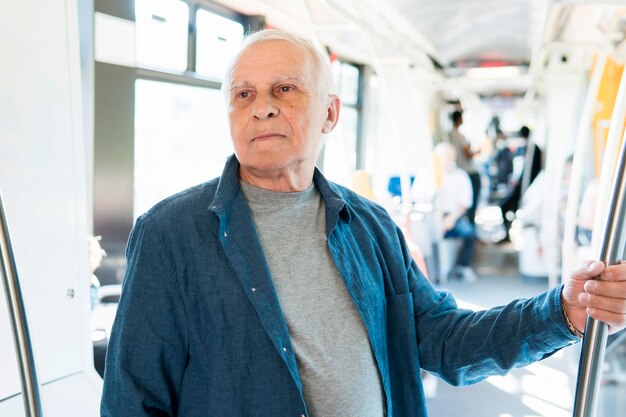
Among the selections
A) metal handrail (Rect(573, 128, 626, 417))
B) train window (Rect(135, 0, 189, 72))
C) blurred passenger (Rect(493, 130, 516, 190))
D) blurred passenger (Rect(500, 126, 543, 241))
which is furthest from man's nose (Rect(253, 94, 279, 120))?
blurred passenger (Rect(493, 130, 516, 190))

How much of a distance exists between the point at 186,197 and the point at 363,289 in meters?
0.43

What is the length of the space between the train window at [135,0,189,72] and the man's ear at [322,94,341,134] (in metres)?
2.01

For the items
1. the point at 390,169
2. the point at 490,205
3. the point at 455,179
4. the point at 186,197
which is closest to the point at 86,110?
Answer: the point at 186,197

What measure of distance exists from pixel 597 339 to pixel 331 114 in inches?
31.8

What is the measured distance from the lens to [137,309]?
123cm

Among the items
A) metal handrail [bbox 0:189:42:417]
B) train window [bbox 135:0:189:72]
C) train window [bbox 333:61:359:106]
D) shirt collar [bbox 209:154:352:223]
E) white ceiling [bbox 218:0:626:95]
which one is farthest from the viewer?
train window [bbox 333:61:359:106]

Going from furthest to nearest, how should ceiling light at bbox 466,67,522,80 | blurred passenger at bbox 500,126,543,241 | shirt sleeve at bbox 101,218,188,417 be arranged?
ceiling light at bbox 466,67,522,80, blurred passenger at bbox 500,126,543,241, shirt sleeve at bbox 101,218,188,417

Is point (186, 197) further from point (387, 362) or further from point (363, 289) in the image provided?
point (387, 362)

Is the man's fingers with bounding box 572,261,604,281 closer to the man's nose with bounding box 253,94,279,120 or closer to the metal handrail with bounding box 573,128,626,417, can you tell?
the metal handrail with bounding box 573,128,626,417

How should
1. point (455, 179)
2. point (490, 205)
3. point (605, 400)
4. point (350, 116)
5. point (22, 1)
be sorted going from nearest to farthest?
point (22, 1) < point (605, 400) < point (455, 179) < point (350, 116) < point (490, 205)

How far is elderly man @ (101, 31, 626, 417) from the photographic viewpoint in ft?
4.06

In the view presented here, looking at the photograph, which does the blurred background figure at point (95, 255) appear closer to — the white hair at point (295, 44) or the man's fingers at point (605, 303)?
the white hair at point (295, 44)

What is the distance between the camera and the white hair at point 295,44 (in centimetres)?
141

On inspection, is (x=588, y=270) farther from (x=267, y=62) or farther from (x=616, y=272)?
(x=267, y=62)
